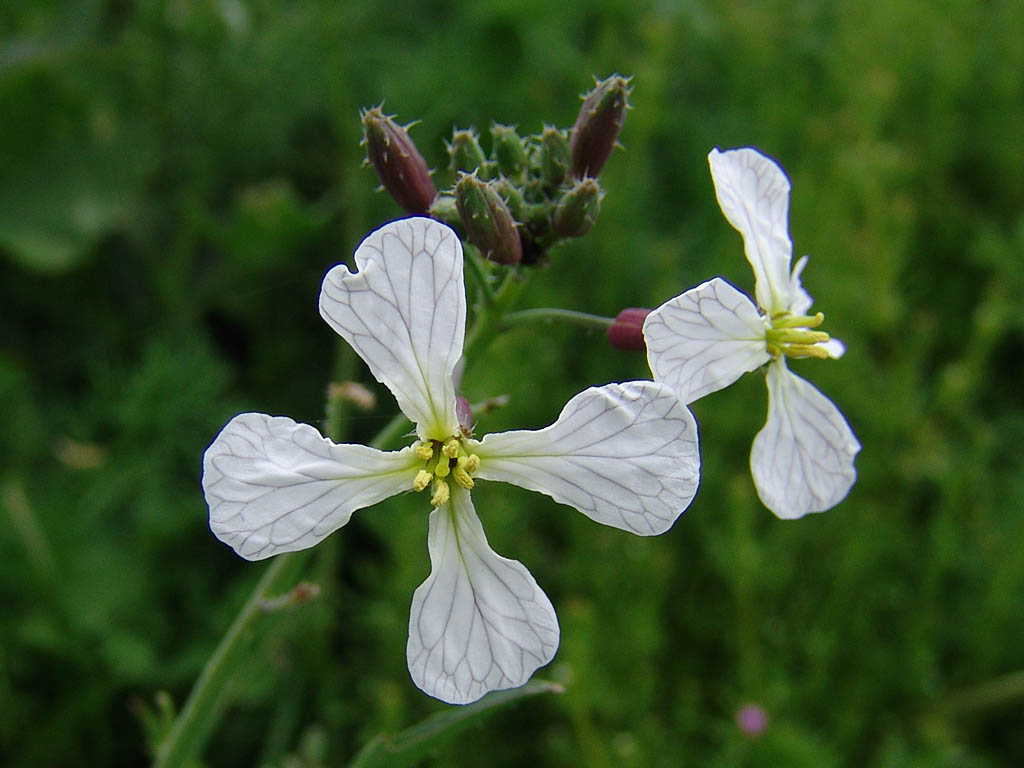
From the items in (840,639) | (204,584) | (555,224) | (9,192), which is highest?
(9,192)

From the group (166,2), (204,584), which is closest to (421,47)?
(166,2)

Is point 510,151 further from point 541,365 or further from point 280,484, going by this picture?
point 541,365

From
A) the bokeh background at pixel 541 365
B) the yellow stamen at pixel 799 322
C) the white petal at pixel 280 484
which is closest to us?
the white petal at pixel 280 484

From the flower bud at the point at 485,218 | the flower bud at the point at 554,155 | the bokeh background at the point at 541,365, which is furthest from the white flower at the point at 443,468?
the bokeh background at the point at 541,365

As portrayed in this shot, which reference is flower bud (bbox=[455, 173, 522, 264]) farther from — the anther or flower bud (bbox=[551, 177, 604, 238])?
the anther

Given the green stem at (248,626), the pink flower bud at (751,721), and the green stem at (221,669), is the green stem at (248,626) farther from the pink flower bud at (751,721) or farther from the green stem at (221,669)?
the pink flower bud at (751,721)

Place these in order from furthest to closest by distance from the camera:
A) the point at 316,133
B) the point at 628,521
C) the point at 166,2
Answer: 1. the point at 316,133
2. the point at 166,2
3. the point at 628,521

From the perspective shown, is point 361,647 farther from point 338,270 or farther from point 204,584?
point 338,270
